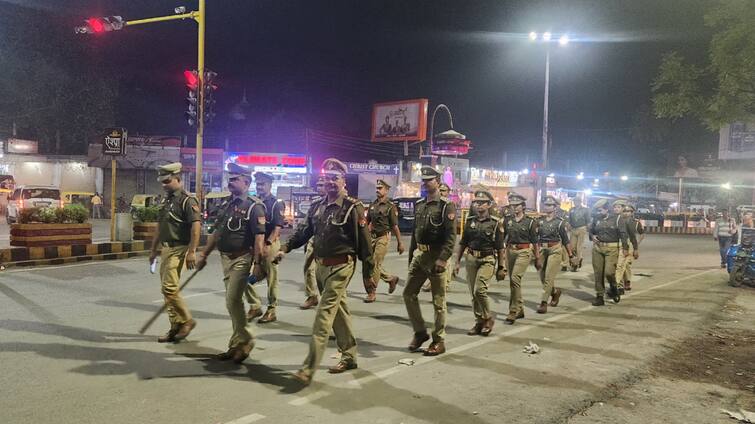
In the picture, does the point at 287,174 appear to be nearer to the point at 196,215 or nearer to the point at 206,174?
the point at 206,174

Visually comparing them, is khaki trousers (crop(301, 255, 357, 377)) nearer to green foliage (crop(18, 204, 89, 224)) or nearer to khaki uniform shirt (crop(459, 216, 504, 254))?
khaki uniform shirt (crop(459, 216, 504, 254))

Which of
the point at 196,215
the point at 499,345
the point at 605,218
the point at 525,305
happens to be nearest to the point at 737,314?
the point at 605,218

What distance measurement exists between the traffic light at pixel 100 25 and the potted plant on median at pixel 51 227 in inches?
174

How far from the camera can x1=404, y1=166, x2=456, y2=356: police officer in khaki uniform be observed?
6227mm

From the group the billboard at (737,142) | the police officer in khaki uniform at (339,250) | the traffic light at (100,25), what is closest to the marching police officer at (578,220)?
the police officer in khaki uniform at (339,250)

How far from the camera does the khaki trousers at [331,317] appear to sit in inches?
194

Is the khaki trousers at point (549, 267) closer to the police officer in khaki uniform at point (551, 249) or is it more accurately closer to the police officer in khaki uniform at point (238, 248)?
the police officer in khaki uniform at point (551, 249)

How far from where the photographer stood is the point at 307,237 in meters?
5.74

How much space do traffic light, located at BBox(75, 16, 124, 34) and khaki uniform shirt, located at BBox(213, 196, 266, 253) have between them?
10.2m

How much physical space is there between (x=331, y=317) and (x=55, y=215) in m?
11.2

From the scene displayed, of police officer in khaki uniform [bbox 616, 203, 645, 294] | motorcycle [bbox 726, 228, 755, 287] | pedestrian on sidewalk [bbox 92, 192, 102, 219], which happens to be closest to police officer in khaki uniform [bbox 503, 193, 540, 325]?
police officer in khaki uniform [bbox 616, 203, 645, 294]

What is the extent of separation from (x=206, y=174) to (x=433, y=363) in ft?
117

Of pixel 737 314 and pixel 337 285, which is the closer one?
pixel 337 285

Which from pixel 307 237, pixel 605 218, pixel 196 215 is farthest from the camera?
pixel 605 218
